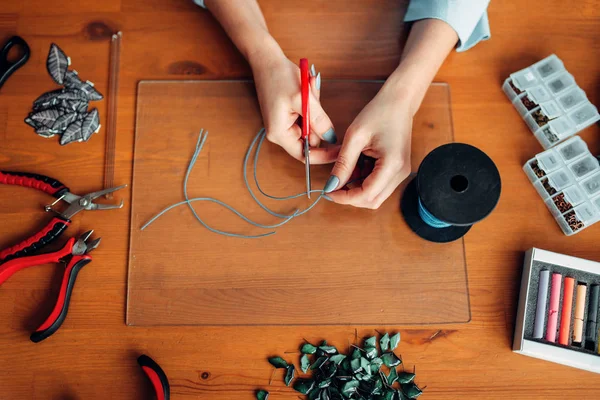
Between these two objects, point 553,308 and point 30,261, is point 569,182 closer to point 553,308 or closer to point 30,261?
point 553,308

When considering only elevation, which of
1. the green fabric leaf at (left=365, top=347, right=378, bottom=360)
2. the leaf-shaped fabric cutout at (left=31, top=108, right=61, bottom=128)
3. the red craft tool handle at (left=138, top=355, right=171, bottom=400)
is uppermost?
the leaf-shaped fabric cutout at (left=31, top=108, right=61, bottom=128)

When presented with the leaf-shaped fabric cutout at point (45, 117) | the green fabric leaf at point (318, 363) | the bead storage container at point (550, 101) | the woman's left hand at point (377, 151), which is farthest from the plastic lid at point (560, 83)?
the leaf-shaped fabric cutout at point (45, 117)

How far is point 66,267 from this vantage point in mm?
660

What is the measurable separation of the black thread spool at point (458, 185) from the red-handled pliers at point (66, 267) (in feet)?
1.70

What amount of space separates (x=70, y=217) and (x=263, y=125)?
1.16 ft

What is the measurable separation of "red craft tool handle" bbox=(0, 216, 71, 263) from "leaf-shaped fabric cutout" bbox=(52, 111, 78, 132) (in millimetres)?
164

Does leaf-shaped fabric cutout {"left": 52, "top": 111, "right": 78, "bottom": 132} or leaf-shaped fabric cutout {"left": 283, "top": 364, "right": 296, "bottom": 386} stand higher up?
leaf-shaped fabric cutout {"left": 52, "top": 111, "right": 78, "bottom": 132}

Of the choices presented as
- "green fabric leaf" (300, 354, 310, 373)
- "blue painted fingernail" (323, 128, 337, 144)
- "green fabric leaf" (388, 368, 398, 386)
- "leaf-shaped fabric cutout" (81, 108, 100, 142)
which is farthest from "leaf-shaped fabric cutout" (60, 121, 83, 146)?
"green fabric leaf" (388, 368, 398, 386)

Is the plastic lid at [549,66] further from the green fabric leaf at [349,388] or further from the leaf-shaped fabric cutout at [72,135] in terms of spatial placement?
the leaf-shaped fabric cutout at [72,135]

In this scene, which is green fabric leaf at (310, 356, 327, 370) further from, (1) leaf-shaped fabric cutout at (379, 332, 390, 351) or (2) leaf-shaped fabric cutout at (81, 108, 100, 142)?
(2) leaf-shaped fabric cutout at (81, 108, 100, 142)

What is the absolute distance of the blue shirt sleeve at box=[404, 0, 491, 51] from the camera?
2.30 feet

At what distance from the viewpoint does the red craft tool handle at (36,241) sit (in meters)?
0.66

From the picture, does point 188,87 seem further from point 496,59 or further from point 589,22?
point 589,22

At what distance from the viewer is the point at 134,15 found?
788 millimetres
